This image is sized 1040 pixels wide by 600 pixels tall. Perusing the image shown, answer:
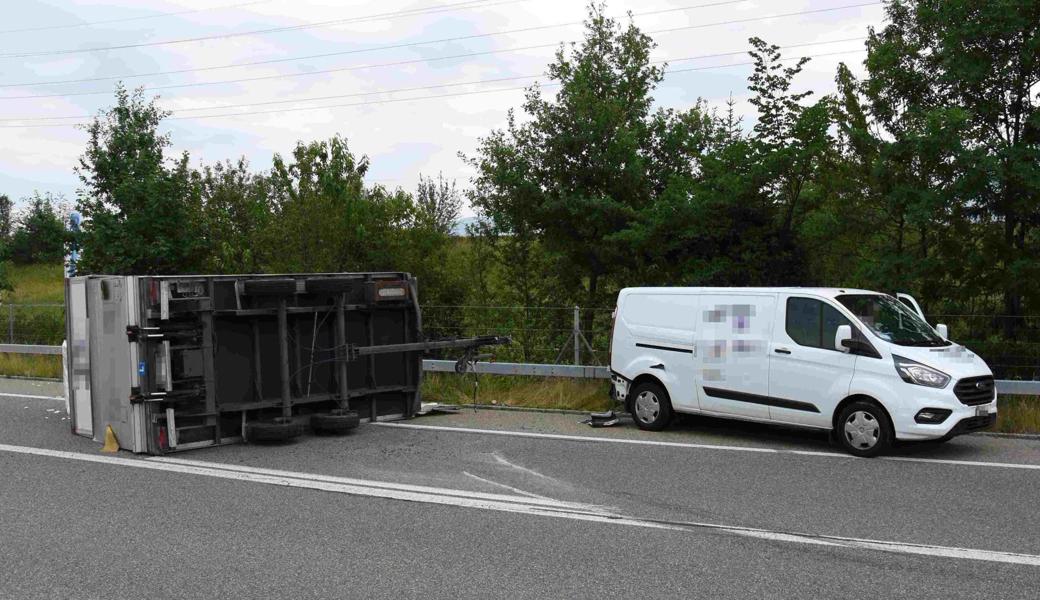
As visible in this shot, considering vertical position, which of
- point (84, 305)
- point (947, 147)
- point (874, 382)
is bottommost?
point (874, 382)

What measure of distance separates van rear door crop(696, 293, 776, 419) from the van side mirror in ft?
2.59

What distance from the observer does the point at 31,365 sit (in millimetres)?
19172

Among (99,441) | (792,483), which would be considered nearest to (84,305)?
(99,441)

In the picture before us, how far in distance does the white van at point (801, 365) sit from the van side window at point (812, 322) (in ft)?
0.04

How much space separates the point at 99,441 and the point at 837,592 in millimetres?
8276

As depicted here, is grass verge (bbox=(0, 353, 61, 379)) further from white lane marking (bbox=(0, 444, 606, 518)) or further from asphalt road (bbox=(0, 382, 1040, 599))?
white lane marking (bbox=(0, 444, 606, 518))

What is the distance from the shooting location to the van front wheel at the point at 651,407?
10.9 m

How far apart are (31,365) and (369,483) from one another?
14.1 metres

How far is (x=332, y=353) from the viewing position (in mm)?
10781

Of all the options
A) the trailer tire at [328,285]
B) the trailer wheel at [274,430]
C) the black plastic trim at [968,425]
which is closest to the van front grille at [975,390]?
the black plastic trim at [968,425]

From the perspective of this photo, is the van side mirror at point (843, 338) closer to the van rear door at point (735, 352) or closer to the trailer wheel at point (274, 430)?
the van rear door at point (735, 352)

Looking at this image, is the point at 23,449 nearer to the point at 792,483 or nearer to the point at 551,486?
the point at 551,486

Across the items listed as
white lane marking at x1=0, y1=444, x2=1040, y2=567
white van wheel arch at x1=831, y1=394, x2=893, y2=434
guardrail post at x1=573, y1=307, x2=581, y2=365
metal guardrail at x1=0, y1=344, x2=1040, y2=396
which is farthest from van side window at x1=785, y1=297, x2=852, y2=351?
guardrail post at x1=573, y1=307, x2=581, y2=365

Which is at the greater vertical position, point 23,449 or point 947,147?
point 947,147
